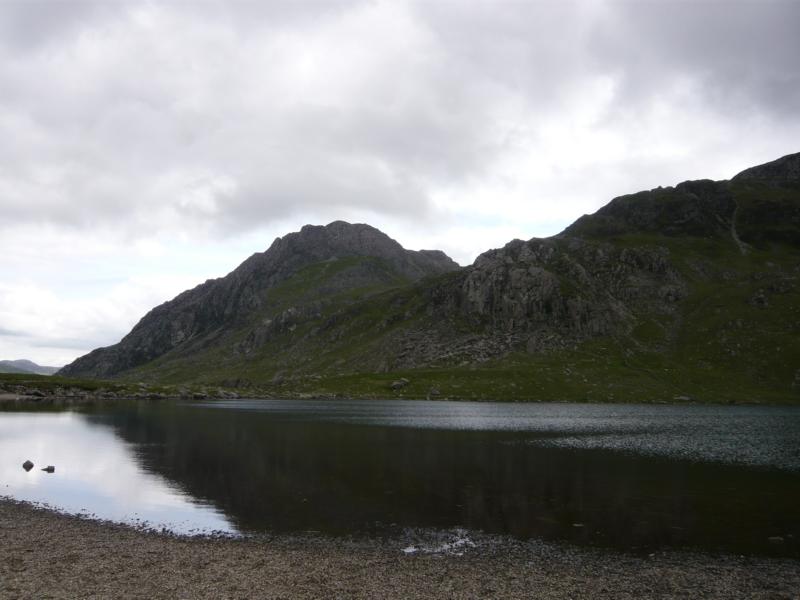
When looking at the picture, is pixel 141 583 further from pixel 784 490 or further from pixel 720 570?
pixel 784 490

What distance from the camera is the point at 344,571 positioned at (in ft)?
90.7

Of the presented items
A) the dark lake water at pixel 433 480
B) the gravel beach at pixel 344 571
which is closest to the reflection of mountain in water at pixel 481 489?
the dark lake water at pixel 433 480

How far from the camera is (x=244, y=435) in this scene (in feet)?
292

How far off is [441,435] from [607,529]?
182ft

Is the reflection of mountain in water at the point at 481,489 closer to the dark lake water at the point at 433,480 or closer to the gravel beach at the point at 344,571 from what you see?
the dark lake water at the point at 433,480

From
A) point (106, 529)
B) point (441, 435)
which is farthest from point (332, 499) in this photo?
point (441, 435)

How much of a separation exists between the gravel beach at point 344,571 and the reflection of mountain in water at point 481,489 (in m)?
3.85

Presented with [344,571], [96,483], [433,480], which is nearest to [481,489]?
[433,480]

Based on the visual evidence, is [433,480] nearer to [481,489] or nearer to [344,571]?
[481,489]

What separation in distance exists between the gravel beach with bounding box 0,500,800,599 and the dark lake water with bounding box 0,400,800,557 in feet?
11.4

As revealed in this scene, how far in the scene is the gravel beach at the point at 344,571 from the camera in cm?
2475

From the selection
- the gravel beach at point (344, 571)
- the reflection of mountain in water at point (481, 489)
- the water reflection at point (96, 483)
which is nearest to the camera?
the gravel beach at point (344, 571)

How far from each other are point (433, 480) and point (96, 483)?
106ft

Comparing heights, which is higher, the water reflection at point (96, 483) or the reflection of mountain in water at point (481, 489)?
the water reflection at point (96, 483)
